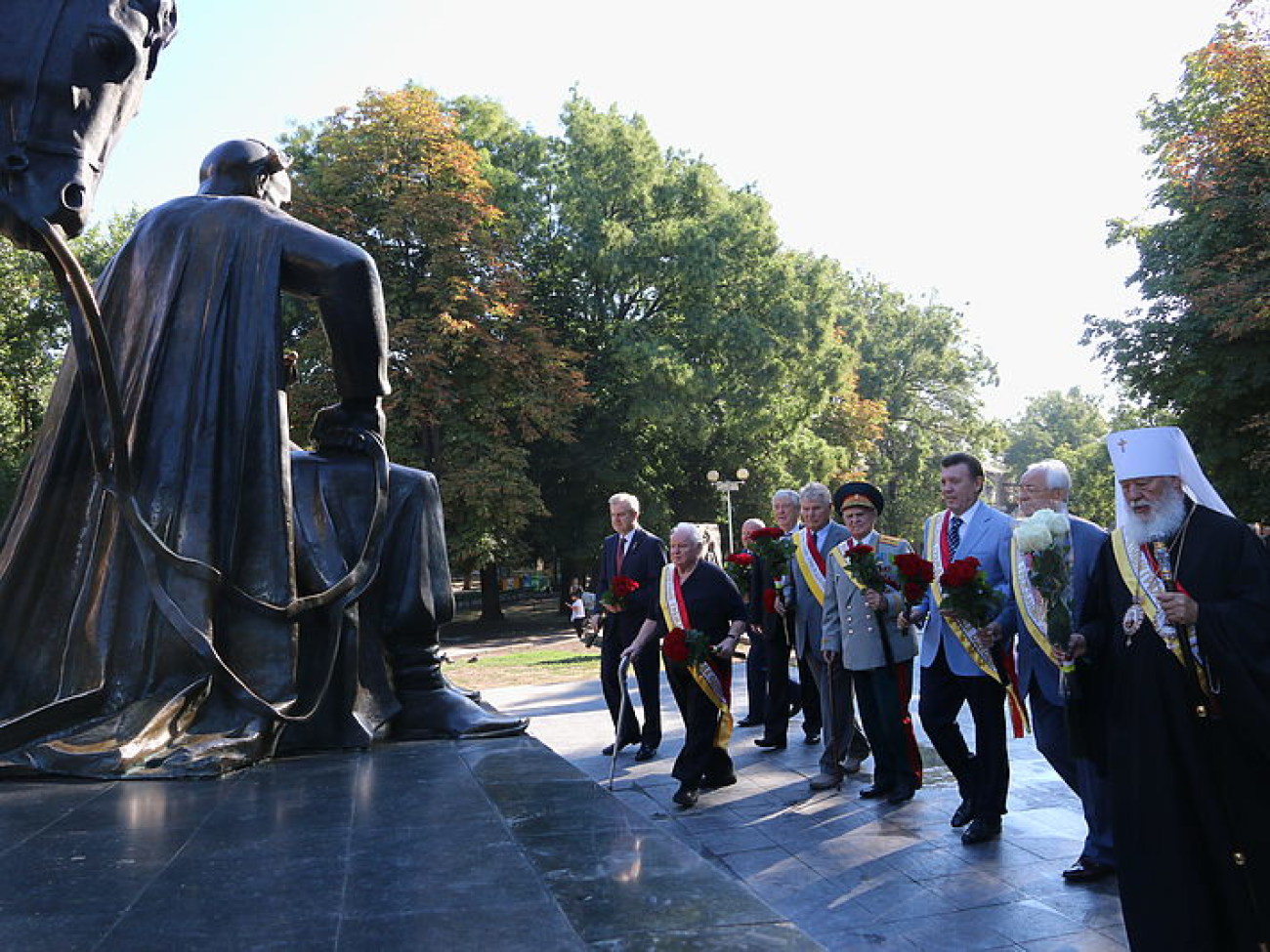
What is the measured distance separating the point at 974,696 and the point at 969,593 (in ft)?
2.51

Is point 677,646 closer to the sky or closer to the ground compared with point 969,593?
closer to the ground

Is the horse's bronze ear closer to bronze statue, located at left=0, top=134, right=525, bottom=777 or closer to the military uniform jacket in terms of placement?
bronze statue, located at left=0, top=134, right=525, bottom=777

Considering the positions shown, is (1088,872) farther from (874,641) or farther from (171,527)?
(171,527)

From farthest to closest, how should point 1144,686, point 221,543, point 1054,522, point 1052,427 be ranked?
point 1052,427, point 1054,522, point 221,543, point 1144,686

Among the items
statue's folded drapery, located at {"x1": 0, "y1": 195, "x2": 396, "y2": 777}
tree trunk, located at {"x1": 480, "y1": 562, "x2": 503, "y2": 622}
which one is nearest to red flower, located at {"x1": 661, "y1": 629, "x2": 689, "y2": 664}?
statue's folded drapery, located at {"x1": 0, "y1": 195, "x2": 396, "y2": 777}

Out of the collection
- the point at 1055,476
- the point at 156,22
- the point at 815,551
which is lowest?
the point at 815,551

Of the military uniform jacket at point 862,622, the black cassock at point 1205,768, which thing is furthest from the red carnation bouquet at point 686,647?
the black cassock at point 1205,768

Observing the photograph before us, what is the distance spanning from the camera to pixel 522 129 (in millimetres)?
34375

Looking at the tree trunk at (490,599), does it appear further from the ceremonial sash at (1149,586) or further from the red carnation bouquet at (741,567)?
the ceremonial sash at (1149,586)

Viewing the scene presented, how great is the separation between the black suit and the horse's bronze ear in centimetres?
634

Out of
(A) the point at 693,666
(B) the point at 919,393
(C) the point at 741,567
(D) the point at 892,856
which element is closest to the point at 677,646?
(A) the point at 693,666

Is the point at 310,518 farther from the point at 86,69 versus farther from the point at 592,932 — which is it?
the point at 592,932

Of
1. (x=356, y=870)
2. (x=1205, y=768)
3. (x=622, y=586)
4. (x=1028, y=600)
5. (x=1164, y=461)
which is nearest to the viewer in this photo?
(x=356, y=870)

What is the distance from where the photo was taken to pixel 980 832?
577 centimetres
